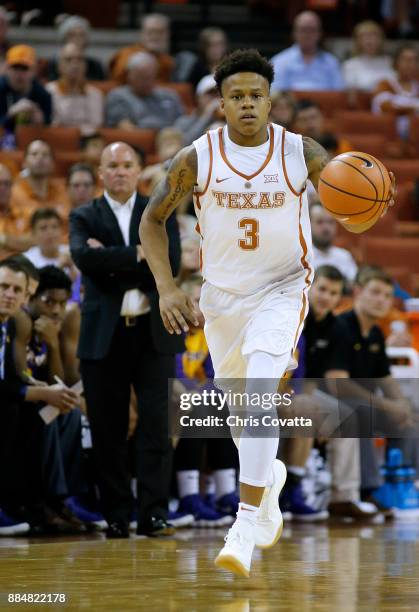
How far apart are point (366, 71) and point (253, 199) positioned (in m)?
8.96

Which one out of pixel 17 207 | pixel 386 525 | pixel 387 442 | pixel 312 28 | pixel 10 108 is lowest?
pixel 386 525

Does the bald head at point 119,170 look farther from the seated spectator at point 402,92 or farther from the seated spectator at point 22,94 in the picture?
the seated spectator at point 402,92

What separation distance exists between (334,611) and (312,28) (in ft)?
33.7

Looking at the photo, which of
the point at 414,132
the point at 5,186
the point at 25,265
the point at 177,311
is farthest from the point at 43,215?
the point at 414,132

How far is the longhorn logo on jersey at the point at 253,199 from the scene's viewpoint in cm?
525

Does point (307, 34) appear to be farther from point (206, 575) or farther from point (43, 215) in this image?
point (206, 575)

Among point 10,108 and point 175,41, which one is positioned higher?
point 175,41

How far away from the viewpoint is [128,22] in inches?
622

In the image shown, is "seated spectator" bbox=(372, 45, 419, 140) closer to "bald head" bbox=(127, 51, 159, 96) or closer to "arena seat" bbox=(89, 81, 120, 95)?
"bald head" bbox=(127, 51, 159, 96)

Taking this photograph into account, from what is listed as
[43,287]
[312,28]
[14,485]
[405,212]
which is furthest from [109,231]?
[312,28]

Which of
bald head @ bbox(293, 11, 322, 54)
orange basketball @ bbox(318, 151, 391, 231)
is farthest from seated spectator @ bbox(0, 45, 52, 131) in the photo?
orange basketball @ bbox(318, 151, 391, 231)

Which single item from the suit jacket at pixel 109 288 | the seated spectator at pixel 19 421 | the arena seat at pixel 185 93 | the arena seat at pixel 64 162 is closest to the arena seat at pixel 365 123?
the arena seat at pixel 185 93

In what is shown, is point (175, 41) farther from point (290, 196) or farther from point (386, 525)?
point (290, 196)

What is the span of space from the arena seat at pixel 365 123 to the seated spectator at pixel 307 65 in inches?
29.0
